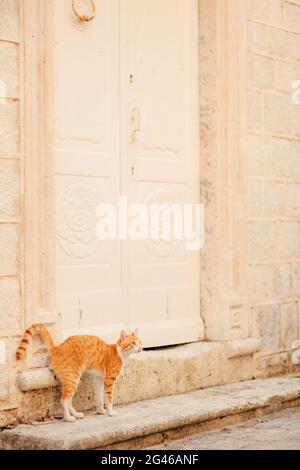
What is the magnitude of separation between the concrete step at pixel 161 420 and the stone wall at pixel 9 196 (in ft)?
1.15

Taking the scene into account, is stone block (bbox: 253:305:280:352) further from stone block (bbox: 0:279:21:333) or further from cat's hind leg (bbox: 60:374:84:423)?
stone block (bbox: 0:279:21:333)

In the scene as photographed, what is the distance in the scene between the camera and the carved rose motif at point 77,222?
18.8 ft

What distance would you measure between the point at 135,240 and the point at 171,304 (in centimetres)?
59

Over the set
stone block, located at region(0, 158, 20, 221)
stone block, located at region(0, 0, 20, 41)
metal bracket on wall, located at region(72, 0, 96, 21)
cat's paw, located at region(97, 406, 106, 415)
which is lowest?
cat's paw, located at region(97, 406, 106, 415)

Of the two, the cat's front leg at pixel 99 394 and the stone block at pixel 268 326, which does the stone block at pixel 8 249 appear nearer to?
the cat's front leg at pixel 99 394

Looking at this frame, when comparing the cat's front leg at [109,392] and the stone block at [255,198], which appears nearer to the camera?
the cat's front leg at [109,392]

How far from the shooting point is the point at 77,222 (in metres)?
5.82

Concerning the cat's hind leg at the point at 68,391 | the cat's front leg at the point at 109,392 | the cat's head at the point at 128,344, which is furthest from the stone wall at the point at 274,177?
the cat's hind leg at the point at 68,391

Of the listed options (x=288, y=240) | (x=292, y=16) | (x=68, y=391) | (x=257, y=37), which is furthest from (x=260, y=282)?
(x=68, y=391)

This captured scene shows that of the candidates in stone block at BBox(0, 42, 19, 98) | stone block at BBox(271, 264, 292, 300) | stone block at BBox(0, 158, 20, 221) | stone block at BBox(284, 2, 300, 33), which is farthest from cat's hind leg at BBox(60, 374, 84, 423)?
stone block at BBox(284, 2, 300, 33)

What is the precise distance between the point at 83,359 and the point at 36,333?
305 mm

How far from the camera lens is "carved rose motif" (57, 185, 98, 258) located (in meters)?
5.73

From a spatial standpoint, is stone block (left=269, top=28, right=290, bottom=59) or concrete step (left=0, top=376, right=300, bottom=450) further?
stone block (left=269, top=28, right=290, bottom=59)

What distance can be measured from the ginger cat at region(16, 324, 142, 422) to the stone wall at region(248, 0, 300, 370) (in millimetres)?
1866
